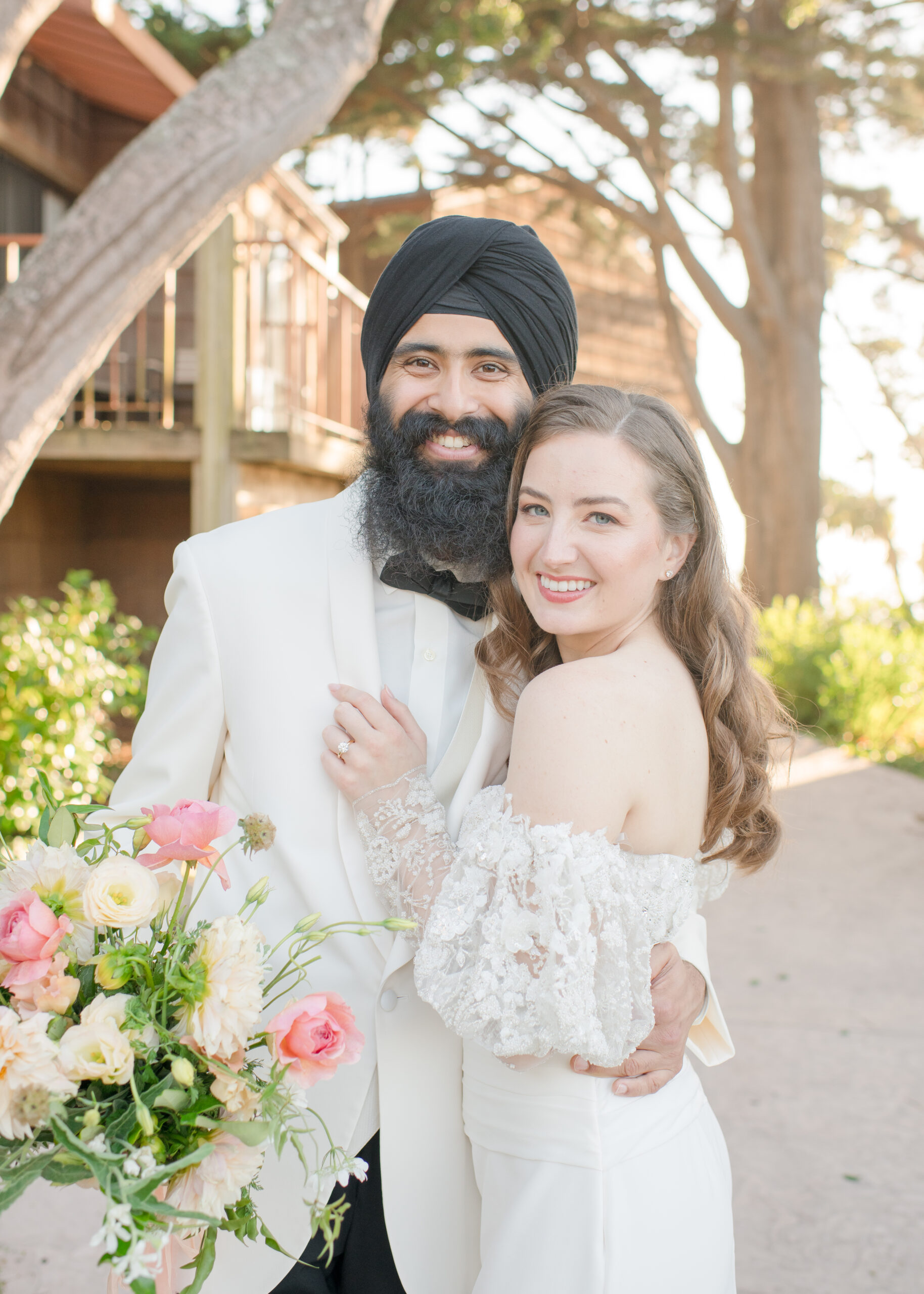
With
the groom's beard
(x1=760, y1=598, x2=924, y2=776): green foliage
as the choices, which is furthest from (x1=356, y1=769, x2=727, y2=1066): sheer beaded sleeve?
(x1=760, y1=598, x2=924, y2=776): green foliage

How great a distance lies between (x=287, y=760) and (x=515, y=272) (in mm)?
990

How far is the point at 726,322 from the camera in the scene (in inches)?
534

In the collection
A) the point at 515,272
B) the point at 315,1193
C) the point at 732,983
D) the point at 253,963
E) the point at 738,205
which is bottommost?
the point at 732,983

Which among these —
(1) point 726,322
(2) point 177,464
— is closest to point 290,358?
(2) point 177,464

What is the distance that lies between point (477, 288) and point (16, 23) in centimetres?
242

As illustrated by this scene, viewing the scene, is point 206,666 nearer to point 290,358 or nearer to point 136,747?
point 136,747

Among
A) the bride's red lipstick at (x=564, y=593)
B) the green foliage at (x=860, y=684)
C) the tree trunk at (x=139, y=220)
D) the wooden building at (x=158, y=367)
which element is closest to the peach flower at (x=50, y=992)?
the bride's red lipstick at (x=564, y=593)

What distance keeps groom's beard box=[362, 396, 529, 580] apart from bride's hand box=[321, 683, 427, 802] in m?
0.32

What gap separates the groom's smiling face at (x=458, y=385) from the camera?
202cm

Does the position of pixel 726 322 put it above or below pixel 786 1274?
above

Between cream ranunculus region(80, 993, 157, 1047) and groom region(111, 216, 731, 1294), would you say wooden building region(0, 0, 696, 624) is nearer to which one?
groom region(111, 216, 731, 1294)

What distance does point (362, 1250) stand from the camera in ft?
5.95

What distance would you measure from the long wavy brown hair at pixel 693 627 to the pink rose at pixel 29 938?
0.83 m

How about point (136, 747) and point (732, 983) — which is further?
point (732, 983)
